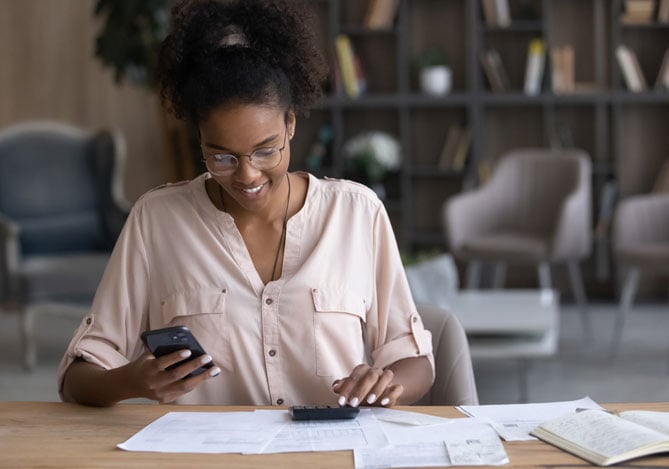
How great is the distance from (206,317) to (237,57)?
0.46 meters

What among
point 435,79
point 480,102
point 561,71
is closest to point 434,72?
point 435,79

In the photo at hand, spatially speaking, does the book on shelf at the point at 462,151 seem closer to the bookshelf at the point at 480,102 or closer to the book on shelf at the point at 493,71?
the bookshelf at the point at 480,102

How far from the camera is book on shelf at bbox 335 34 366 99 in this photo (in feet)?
21.6

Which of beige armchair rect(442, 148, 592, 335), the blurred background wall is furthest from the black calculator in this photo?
the blurred background wall

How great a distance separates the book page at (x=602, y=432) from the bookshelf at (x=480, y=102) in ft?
16.4

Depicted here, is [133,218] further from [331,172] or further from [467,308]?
[331,172]

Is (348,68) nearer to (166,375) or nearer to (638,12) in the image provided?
(638,12)

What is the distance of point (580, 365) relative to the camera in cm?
487

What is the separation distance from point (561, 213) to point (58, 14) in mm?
3783

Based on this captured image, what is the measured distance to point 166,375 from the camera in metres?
1.62

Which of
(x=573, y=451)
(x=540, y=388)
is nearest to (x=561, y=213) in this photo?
(x=540, y=388)

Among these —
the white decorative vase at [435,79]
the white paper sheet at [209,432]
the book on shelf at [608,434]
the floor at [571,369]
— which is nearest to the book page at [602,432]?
the book on shelf at [608,434]

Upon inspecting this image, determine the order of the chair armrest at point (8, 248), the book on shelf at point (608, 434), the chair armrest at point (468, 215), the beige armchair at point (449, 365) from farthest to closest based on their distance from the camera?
the chair armrest at point (468, 215), the chair armrest at point (8, 248), the beige armchair at point (449, 365), the book on shelf at point (608, 434)

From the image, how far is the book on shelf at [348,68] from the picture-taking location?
6.58m
